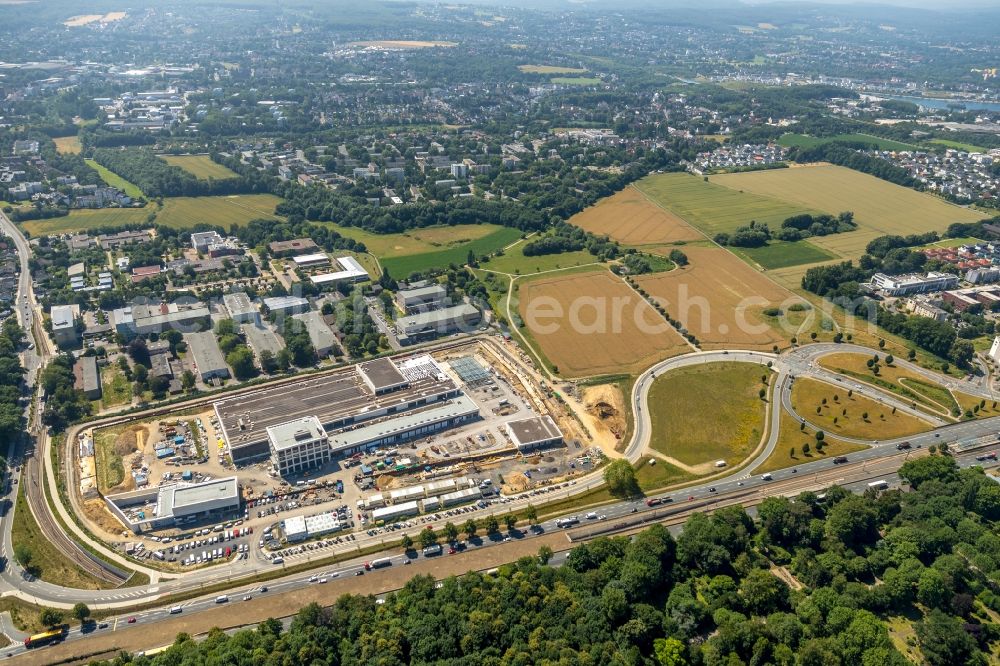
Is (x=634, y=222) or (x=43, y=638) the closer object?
(x=43, y=638)

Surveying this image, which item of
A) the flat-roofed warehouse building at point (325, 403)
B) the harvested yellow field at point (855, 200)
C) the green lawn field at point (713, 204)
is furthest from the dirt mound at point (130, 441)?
the harvested yellow field at point (855, 200)

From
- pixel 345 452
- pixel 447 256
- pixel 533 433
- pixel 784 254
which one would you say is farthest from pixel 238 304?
pixel 784 254

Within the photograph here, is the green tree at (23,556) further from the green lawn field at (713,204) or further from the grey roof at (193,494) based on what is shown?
the green lawn field at (713,204)

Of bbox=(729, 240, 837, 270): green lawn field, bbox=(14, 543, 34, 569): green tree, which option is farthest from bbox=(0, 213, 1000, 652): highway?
bbox=(729, 240, 837, 270): green lawn field

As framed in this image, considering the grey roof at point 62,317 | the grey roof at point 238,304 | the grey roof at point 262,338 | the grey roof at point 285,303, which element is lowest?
the grey roof at point 262,338

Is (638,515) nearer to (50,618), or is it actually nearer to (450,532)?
(450,532)

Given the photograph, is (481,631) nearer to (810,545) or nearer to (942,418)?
(810,545)
